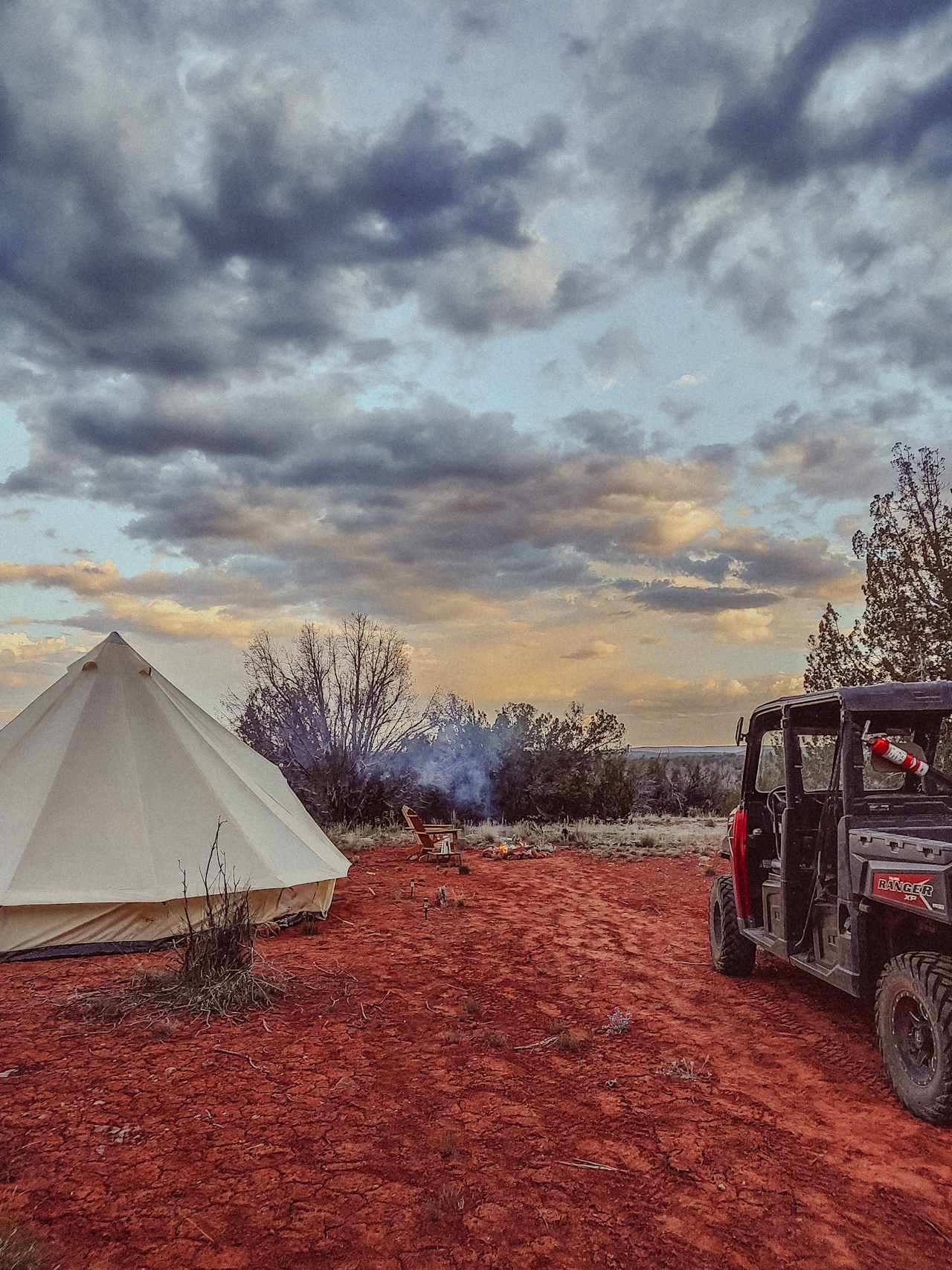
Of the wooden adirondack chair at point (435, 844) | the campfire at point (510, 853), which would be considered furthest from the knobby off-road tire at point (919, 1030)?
the campfire at point (510, 853)

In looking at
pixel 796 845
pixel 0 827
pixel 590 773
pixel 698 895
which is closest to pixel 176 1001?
pixel 0 827

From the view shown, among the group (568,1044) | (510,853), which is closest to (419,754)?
(510,853)

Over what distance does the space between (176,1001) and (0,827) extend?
149 inches

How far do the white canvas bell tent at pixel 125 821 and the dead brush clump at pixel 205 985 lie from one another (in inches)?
60.5

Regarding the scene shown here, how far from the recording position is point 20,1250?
11.1 ft

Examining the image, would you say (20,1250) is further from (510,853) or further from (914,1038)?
(510,853)

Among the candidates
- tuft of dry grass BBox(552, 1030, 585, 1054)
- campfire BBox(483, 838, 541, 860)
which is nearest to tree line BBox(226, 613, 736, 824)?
campfire BBox(483, 838, 541, 860)

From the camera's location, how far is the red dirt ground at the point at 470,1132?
358 centimetres

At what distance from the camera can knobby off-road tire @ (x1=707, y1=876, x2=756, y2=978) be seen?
7.75 meters

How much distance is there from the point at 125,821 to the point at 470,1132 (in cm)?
633

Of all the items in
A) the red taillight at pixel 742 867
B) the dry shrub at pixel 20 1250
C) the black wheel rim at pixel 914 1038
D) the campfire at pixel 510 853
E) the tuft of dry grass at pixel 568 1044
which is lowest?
the dry shrub at pixel 20 1250

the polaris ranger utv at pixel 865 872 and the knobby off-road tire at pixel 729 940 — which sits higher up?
the polaris ranger utv at pixel 865 872

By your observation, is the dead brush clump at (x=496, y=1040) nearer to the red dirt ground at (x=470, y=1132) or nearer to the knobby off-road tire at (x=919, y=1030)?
the red dirt ground at (x=470, y=1132)

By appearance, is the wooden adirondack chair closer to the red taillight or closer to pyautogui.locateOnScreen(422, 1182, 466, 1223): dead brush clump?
the red taillight
